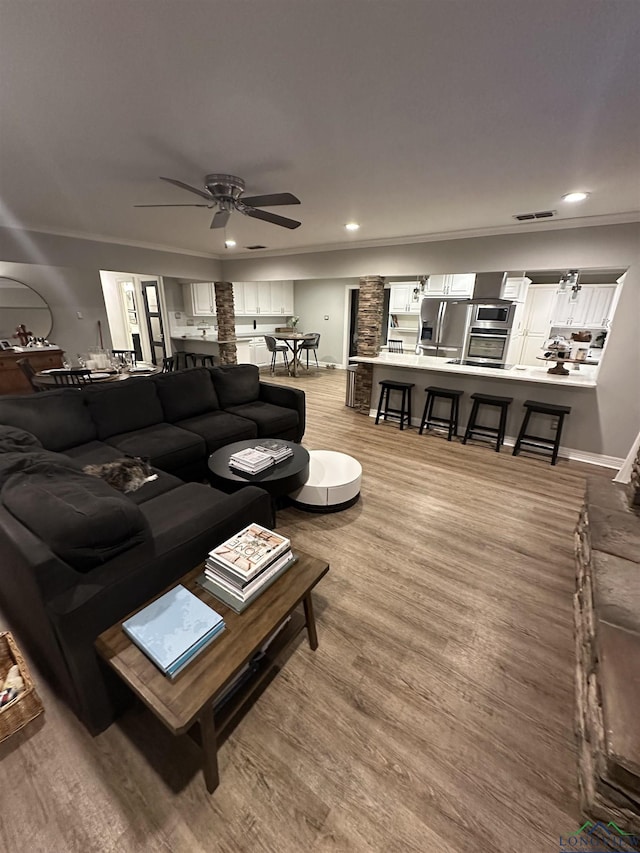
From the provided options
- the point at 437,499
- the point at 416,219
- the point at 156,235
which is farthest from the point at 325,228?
the point at 437,499

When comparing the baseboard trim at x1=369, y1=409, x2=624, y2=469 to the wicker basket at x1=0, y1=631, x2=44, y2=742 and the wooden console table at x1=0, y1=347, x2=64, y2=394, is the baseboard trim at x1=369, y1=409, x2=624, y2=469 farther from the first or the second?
the wooden console table at x1=0, y1=347, x2=64, y2=394

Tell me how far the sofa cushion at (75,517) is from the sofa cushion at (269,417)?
6.53ft

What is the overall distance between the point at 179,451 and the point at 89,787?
1.91 meters

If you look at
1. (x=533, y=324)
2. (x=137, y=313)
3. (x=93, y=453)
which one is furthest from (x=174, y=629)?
(x=137, y=313)

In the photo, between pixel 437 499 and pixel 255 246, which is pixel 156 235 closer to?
pixel 255 246

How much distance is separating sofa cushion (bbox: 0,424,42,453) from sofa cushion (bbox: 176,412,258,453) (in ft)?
3.97

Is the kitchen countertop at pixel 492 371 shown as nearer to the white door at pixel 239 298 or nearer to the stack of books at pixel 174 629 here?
the stack of books at pixel 174 629

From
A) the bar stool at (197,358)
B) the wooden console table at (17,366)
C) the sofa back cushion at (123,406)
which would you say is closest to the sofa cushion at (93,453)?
the sofa back cushion at (123,406)

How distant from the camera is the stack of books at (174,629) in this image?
1062 mm

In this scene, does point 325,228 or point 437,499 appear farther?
point 325,228

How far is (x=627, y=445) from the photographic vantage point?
12.1 feet

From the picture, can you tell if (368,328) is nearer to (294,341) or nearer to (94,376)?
(294,341)

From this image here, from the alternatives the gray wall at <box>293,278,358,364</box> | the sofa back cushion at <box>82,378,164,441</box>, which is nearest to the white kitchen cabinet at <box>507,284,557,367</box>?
the gray wall at <box>293,278,358,364</box>

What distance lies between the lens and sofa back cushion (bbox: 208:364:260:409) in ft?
12.2
